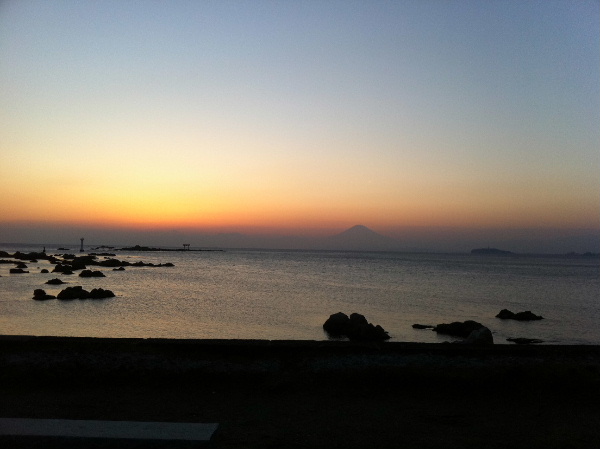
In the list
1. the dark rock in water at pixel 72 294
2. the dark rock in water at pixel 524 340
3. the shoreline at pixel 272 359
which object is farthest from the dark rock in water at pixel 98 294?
the shoreline at pixel 272 359

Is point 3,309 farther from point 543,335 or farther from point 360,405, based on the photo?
point 543,335

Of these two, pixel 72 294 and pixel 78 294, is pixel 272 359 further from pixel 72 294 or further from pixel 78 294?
pixel 78 294

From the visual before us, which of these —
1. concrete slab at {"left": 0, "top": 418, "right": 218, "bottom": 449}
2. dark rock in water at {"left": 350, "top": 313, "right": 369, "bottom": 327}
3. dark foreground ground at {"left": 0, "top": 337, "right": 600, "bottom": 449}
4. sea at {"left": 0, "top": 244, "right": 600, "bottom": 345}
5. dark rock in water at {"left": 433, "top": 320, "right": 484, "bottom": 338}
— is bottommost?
sea at {"left": 0, "top": 244, "right": 600, "bottom": 345}

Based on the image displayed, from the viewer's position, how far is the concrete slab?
3537 millimetres

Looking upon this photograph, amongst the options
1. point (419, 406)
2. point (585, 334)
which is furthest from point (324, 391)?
point (585, 334)

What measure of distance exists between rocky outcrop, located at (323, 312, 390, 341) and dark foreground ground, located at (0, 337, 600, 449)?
13578 mm

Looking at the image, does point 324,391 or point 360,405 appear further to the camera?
point 324,391

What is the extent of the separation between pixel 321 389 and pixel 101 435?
11.1 ft

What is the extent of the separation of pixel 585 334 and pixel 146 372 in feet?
86.3

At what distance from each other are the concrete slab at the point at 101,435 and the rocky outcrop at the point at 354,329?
692 inches

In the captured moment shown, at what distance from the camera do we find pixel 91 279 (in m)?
52.8

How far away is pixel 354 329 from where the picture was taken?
21.2 meters

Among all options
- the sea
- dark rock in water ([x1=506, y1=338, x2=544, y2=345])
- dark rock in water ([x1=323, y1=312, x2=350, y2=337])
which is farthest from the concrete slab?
dark rock in water ([x1=506, y1=338, x2=544, y2=345])

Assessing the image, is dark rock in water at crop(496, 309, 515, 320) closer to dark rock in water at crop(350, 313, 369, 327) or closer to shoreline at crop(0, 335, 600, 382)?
dark rock in water at crop(350, 313, 369, 327)
